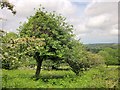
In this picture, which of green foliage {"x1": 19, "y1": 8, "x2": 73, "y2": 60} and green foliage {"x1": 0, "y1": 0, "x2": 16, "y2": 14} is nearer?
green foliage {"x1": 0, "y1": 0, "x2": 16, "y2": 14}

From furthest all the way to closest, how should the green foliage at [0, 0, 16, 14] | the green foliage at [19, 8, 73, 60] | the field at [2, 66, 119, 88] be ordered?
the green foliage at [19, 8, 73, 60], the field at [2, 66, 119, 88], the green foliage at [0, 0, 16, 14]

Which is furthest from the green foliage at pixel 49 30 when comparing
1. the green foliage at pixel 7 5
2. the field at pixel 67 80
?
the green foliage at pixel 7 5

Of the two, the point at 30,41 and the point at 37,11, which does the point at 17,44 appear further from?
the point at 37,11

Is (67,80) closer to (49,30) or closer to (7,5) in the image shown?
(49,30)

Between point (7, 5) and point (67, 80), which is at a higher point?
point (7, 5)

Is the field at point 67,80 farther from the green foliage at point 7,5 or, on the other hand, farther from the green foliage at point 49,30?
the green foliage at point 7,5

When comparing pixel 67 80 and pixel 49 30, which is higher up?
pixel 49 30

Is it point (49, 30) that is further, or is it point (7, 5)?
point (49, 30)

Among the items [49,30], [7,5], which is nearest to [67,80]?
[49,30]

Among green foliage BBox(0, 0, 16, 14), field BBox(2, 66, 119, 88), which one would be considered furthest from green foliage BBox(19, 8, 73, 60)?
green foliage BBox(0, 0, 16, 14)

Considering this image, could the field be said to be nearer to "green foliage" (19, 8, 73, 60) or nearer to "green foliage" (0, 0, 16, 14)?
"green foliage" (19, 8, 73, 60)

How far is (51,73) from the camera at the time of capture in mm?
17297

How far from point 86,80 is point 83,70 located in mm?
2458

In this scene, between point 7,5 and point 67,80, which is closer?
point 7,5
